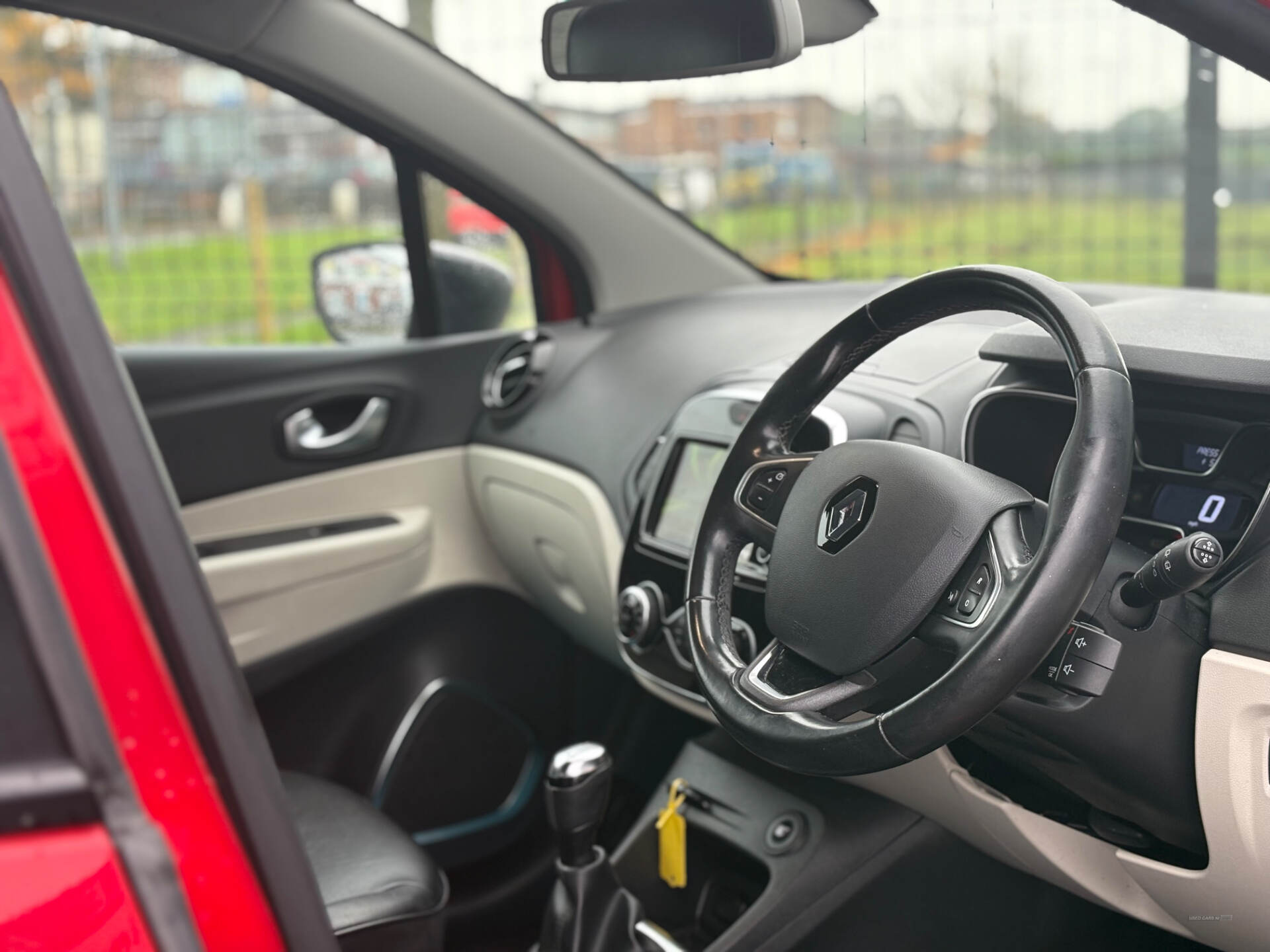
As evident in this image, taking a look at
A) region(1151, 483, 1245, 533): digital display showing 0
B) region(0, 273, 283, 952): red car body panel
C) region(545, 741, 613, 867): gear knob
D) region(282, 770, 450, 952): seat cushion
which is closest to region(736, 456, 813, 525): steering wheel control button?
region(1151, 483, 1245, 533): digital display showing 0

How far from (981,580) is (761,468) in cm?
32

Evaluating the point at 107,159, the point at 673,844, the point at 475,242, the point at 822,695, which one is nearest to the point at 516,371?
the point at 475,242

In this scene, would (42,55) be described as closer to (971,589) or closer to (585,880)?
(585,880)

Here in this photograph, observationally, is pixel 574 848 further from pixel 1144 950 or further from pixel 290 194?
pixel 290 194

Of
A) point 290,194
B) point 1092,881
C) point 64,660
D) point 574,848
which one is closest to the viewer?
point 64,660

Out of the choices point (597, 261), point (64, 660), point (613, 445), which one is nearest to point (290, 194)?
point (597, 261)

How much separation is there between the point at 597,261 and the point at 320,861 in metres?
1.25

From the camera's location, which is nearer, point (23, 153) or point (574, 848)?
point (23, 153)

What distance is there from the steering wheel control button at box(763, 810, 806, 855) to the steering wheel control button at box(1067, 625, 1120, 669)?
757 mm

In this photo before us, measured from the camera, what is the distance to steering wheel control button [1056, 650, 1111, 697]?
996 millimetres

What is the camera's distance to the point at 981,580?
968mm

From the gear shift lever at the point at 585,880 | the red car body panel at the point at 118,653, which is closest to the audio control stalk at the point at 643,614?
the gear shift lever at the point at 585,880

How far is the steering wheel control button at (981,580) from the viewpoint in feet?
3.15

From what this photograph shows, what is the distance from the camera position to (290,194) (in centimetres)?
291
